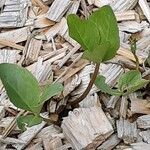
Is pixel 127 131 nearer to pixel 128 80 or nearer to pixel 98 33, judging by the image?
pixel 128 80

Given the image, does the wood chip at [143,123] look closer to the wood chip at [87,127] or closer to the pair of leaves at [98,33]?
the wood chip at [87,127]

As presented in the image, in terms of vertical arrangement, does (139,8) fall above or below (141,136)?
above

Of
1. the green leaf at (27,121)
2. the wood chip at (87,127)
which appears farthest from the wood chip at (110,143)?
the green leaf at (27,121)

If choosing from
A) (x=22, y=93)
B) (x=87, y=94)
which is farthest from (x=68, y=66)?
(x=22, y=93)

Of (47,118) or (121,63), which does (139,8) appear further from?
(47,118)

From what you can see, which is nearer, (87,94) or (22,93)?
(22,93)

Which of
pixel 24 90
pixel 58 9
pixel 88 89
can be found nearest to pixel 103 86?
pixel 88 89

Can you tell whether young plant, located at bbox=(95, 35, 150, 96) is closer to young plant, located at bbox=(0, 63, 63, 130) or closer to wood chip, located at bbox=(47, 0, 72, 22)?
young plant, located at bbox=(0, 63, 63, 130)

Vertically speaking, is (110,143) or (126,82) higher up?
(126,82)
